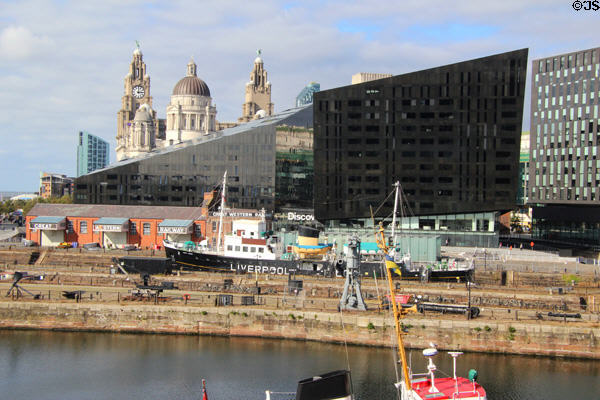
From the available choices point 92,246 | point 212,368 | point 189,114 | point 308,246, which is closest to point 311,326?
point 212,368

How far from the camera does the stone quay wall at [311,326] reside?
43031 millimetres

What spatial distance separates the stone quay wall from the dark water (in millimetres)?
799

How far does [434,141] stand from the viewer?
3039 inches

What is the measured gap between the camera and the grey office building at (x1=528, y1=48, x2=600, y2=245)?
81.2 m

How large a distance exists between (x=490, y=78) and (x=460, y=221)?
51.6 feet

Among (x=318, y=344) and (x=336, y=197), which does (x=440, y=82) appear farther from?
(x=318, y=344)

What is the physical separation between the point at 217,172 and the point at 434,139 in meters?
27.1

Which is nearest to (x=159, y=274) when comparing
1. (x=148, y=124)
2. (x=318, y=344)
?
(x=318, y=344)

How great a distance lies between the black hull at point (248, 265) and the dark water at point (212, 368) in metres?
16.9

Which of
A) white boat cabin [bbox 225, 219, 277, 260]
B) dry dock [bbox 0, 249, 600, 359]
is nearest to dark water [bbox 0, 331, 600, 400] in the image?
dry dock [bbox 0, 249, 600, 359]

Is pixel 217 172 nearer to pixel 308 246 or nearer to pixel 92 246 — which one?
pixel 92 246

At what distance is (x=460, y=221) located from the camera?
3078 inches

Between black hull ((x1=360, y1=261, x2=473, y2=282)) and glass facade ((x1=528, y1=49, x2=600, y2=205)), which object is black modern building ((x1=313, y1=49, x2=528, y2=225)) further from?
black hull ((x1=360, y1=261, x2=473, y2=282))

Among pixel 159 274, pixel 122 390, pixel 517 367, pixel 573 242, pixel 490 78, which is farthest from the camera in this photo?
pixel 573 242
